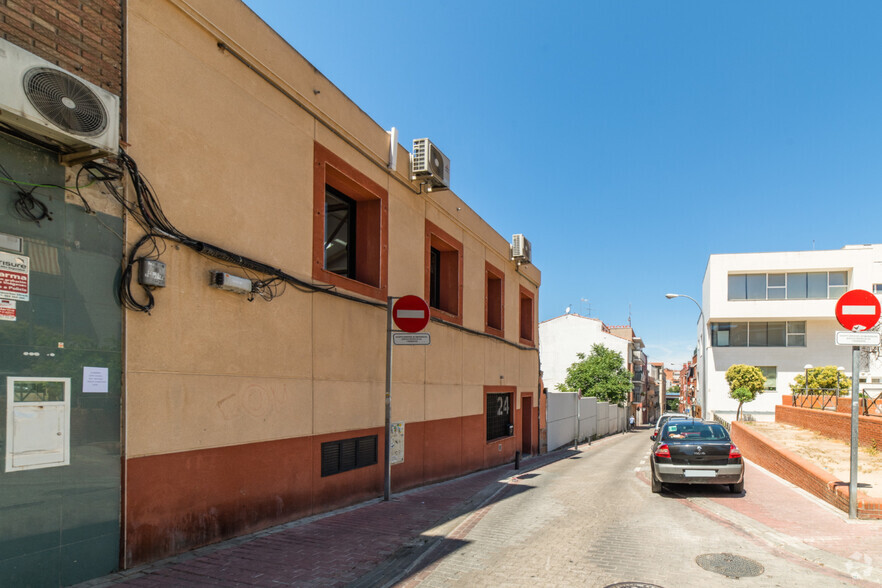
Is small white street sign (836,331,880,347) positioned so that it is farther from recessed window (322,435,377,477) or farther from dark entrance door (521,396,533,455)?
dark entrance door (521,396,533,455)

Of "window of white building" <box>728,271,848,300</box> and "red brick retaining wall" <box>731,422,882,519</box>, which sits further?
"window of white building" <box>728,271,848,300</box>

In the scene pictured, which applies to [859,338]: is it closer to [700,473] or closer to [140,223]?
[700,473]

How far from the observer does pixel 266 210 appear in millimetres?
7477

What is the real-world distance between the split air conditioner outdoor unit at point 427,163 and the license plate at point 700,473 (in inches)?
286

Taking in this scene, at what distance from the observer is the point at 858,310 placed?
8250mm

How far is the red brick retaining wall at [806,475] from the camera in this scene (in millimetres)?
7918

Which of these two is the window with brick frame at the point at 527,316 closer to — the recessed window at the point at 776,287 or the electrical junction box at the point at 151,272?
the electrical junction box at the point at 151,272

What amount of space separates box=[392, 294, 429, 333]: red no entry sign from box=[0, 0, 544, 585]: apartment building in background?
59 cm

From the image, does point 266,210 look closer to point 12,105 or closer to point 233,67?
point 233,67

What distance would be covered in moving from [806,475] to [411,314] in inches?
305

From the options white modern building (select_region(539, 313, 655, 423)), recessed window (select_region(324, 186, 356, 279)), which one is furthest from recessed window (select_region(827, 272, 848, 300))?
recessed window (select_region(324, 186, 356, 279))

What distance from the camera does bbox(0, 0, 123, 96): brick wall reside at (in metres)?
4.64

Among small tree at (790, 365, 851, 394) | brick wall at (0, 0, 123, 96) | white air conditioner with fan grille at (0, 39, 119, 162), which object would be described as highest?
brick wall at (0, 0, 123, 96)

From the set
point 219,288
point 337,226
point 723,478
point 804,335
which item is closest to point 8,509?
point 219,288
